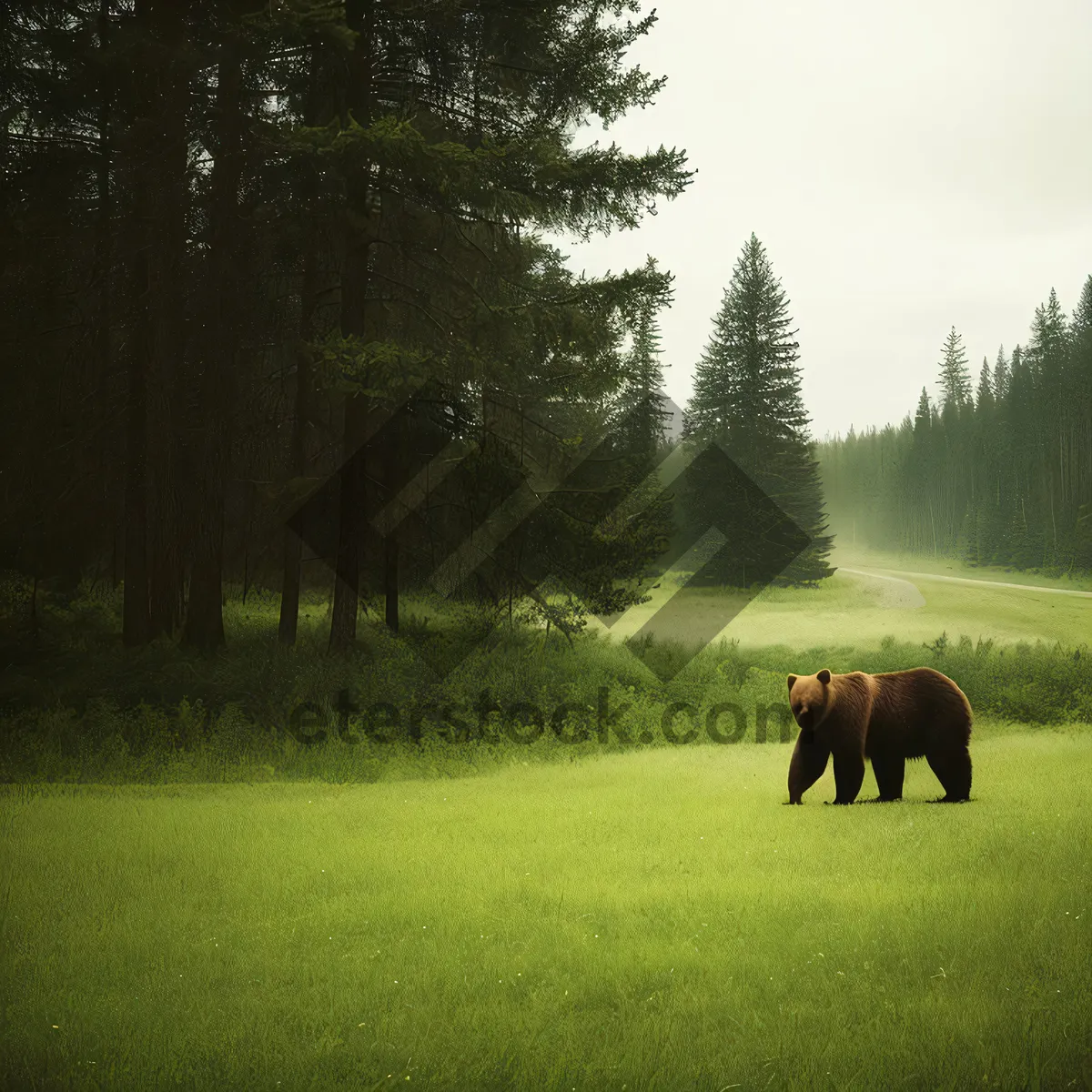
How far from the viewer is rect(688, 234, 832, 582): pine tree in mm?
33750

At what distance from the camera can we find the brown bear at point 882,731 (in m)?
8.45

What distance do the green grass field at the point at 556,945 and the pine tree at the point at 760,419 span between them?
2497 cm

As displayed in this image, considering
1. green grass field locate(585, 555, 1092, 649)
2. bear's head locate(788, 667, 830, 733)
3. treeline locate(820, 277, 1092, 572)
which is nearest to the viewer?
bear's head locate(788, 667, 830, 733)

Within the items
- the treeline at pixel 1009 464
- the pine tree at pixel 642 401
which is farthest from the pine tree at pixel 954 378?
the pine tree at pixel 642 401

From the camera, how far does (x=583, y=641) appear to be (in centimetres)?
1820

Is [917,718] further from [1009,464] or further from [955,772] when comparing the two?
[1009,464]

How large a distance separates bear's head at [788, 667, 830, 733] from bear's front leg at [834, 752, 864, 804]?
490 mm

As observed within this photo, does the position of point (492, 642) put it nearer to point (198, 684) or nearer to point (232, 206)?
point (198, 684)

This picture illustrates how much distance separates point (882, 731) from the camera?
8.80 meters

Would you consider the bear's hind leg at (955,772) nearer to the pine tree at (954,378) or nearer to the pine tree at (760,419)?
the pine tree at (760,419)

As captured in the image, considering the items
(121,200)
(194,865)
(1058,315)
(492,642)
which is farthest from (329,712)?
(1058,315)

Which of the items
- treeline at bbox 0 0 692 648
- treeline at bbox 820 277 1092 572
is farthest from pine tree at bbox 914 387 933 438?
treeline at bbox 0 0 692 648

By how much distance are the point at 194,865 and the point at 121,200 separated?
1329cm

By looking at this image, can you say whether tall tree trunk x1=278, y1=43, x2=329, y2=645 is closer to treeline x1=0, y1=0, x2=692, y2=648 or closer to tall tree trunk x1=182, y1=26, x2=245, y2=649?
treeline x1=0, y1=0, x2=692, y2=648
